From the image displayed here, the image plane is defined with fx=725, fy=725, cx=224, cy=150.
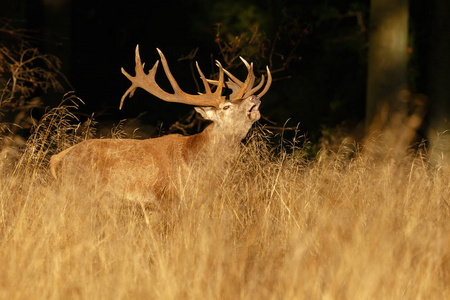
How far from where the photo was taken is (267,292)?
10.7 feet

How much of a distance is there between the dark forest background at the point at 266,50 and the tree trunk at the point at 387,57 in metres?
1.43

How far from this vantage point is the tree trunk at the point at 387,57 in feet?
29.4

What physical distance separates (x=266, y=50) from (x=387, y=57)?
3552mm

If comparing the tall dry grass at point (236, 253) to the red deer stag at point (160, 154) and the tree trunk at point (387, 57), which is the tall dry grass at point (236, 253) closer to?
the red deer stag at point (160, 154)

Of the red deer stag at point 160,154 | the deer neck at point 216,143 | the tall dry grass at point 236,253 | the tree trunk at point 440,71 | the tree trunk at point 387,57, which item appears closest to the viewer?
the tall dry grass at point 236,253

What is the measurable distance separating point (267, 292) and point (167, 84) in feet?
35.2

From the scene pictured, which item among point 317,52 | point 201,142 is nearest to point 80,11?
point 317,52

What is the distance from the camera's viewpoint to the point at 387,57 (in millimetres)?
9086

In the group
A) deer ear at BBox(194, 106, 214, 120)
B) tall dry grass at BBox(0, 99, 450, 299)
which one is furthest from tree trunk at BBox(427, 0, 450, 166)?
tall dry grass at BBox(0, 99, 450, 299)

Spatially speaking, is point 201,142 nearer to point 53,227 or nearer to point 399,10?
point 53,227

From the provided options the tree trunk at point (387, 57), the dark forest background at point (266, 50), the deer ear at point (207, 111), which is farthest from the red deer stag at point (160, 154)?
the dark forest background at point (266, 50)

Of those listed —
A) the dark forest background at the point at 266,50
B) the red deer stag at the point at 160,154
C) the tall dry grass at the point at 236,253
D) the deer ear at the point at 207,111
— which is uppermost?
the tall dry grass at the point at 236,253

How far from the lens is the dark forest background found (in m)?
10.6

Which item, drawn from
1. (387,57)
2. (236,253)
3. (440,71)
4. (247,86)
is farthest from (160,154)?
(440,71)
